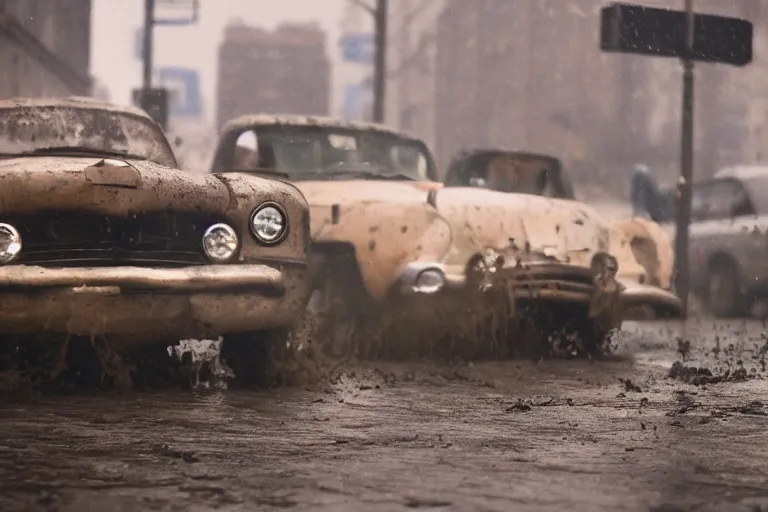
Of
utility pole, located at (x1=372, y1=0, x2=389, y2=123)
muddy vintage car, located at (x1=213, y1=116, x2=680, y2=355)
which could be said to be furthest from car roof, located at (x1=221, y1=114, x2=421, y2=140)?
utility pole, located at (x1=372, y1=0, x2=389, y2=123)

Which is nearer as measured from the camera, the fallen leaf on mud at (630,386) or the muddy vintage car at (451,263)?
the fallen leaf on mud at (630,386)

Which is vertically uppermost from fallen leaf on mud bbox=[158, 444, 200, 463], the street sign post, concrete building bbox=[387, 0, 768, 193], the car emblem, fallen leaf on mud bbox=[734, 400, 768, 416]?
concrete building bbox=[387, 0, 768, 193]

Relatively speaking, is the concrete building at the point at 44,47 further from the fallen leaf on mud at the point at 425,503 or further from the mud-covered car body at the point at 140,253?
the fallen leaf on mud at the point at 425,503

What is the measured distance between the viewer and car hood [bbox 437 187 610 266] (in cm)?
752

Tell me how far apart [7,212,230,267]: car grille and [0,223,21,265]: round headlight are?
0.03 meters

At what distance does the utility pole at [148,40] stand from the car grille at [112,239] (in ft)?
69.9

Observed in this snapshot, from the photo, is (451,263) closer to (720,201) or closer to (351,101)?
(720,201)

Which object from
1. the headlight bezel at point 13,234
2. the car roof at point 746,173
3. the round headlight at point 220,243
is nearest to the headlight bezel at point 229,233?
the round headlight at point 220,243

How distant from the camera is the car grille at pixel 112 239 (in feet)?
18.4

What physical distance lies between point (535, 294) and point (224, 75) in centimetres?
12405

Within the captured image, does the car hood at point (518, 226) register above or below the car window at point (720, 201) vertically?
below

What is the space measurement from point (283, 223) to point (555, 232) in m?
2.24

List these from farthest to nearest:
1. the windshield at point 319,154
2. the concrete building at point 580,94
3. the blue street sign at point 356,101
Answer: the blue street sign at point 356,101 → the concrete building at point 580,94 → the windshield at point 319,154

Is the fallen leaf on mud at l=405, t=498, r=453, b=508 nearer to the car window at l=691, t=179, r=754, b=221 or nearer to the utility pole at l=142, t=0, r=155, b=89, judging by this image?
the car window at l=691, t=179, r=754, b=221
